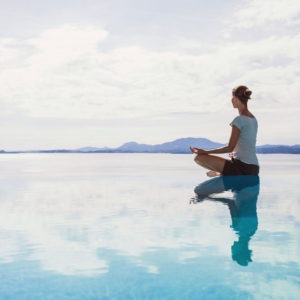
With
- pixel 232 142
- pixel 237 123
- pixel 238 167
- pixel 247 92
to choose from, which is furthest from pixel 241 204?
pixel 247 92

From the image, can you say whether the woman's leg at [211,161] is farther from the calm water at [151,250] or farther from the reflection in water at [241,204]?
the calm water at [151,250]

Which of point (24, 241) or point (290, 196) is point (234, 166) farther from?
point (24, 241)

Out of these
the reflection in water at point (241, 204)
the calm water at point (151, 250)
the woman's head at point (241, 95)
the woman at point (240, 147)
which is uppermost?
the woman's head at point (241, 95)

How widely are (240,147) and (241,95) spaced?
98cm

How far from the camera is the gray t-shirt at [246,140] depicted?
7789 millimetres

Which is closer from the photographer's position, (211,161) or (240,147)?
(240,147)

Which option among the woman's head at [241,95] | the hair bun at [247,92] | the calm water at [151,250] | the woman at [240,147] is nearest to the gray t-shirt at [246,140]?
the woman at [240,147]

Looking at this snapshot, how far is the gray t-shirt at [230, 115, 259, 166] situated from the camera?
7.79 metres

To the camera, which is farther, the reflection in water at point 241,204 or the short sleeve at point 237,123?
the short sleeve at point 237,123

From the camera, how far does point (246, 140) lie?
25.9 ft

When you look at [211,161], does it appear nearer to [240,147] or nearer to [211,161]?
[211,161]

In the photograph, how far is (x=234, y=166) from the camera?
8.16m

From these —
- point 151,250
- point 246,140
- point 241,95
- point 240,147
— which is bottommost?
point 151,250

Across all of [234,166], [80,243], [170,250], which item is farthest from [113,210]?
[234,166]
